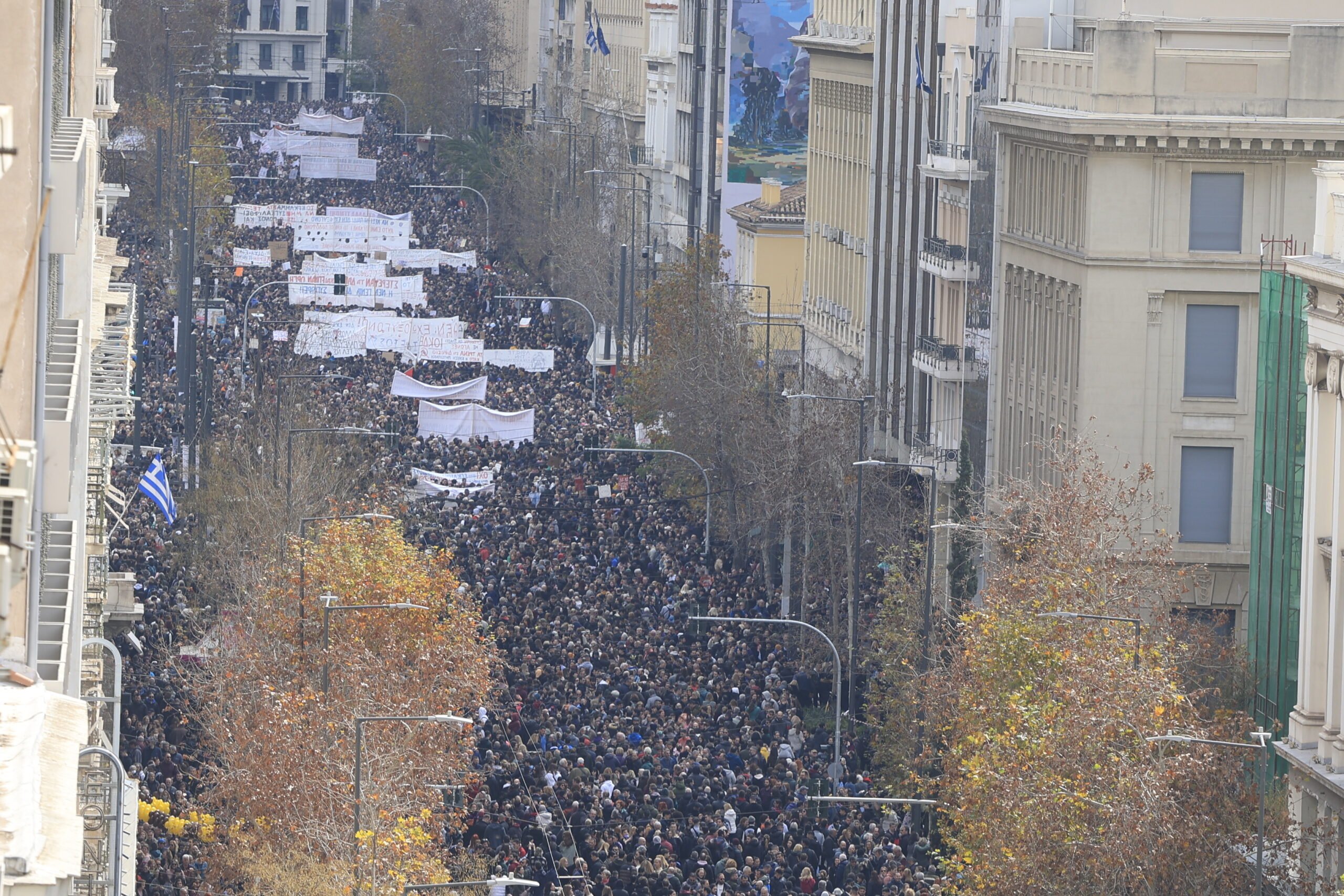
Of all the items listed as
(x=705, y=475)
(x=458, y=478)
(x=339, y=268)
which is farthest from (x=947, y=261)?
(x=339, y=268)

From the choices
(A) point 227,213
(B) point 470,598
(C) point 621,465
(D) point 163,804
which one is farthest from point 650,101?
(D) point 163,804

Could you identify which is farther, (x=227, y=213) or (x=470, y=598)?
(x=227, y=213)

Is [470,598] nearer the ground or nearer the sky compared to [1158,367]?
nearer the ground

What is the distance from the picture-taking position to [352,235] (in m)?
107

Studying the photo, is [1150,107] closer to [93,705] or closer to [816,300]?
[93,705]

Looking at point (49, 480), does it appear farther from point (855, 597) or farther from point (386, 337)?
point (386, 337)

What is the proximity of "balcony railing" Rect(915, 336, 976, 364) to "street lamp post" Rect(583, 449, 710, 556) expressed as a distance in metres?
6.04

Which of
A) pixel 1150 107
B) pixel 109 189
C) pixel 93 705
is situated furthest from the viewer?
pixel 109 189

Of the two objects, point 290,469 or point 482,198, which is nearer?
point 290,469

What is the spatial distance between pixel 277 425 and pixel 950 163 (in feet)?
55.3

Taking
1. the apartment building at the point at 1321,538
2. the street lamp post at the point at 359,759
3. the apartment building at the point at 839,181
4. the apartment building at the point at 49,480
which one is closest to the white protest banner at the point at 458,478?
the apartment building at the point at 839,181

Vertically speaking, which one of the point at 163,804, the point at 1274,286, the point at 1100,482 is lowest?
the point at 163,804

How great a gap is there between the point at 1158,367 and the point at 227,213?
195 feet

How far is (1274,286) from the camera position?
46.8 metres
